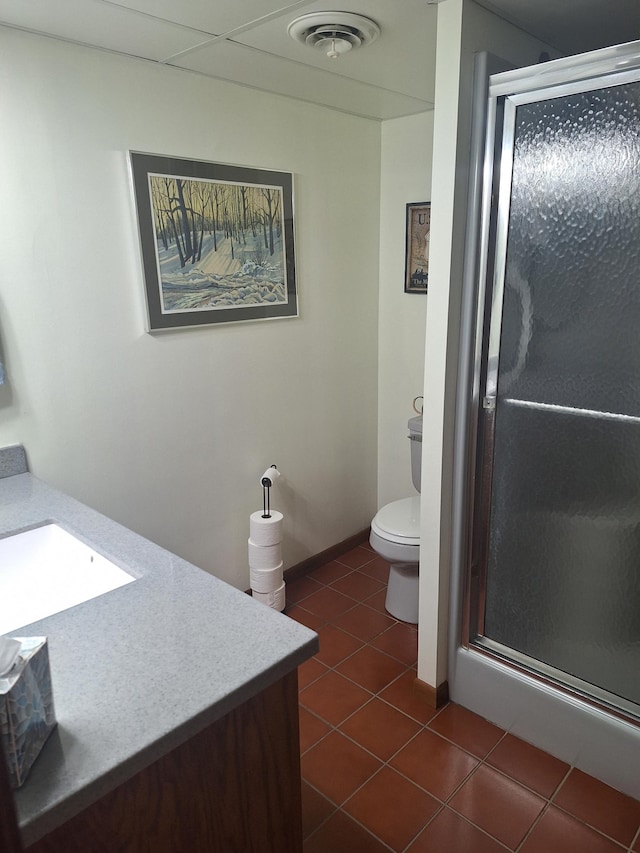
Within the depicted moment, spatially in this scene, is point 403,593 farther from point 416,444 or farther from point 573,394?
point 573,394

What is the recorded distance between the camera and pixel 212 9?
163cm

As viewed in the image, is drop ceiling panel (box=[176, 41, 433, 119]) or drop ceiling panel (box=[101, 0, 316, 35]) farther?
drop ceiling panel (box=[176, 41, 433, 119])

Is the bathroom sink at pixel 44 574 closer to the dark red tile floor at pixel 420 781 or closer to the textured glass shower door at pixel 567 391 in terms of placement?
the dark red tile floor at pixel 420 781

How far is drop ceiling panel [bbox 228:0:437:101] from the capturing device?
65.5 inches

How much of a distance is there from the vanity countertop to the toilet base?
1.53m

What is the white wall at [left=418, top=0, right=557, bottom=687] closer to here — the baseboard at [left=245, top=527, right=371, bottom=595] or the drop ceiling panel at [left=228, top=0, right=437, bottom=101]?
the drop ceiling panel at [left=228, top=0, right=437, bottom=101]

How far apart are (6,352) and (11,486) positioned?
42cm

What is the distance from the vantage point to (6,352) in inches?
74.2

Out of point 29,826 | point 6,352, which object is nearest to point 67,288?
point 6,352

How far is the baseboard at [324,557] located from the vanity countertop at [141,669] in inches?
68.3

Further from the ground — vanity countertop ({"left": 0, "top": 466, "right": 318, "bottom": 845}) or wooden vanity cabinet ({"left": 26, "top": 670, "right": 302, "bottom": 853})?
vanity countertop ({"left": 0, "top": 466, "right": 318, "bottom": 845})

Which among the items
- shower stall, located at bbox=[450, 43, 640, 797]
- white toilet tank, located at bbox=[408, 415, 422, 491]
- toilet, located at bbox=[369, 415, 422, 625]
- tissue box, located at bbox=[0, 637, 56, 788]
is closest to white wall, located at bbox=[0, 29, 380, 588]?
white toilet tank, located at bbox=[408, 415, 422, 491]

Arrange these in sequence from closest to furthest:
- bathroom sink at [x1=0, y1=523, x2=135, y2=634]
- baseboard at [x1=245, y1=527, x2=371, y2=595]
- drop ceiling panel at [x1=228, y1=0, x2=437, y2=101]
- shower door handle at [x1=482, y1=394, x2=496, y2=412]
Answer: bathroom sink at [x1=0, y1=523, x2=135, y2=634] < drop ceiling panel at [x1=228, y1=0, x2=437, y2=101] < shower door handle at [x1=482, y1=394, x2=496, y2=412] < baseboard at [x1=245, y1=527, x2=371, y2=595]

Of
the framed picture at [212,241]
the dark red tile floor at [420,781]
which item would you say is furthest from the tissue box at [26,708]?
the framed picture at [212,241]
